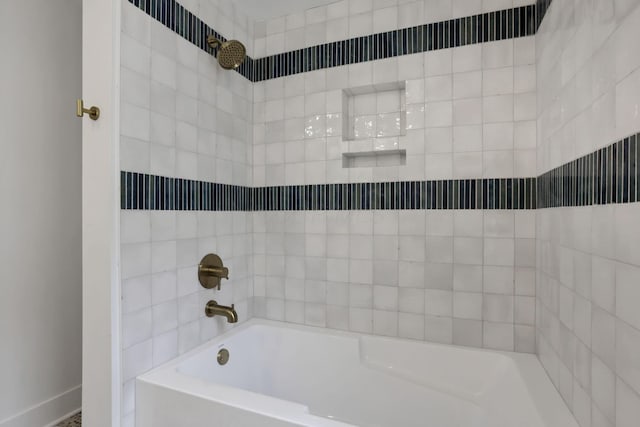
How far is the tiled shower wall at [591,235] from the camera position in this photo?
780mm

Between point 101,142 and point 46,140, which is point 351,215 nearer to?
point 101,142

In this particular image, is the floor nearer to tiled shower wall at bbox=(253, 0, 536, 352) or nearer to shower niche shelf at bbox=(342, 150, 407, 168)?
tiled shower wall at bbox=(253, 0, 536, 352)

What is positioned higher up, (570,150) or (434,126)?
(434,126)

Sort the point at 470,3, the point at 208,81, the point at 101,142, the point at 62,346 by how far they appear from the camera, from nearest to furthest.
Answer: the point at 101,142 < the point at 470,3 < the point at 208,81 < the point at 62,346

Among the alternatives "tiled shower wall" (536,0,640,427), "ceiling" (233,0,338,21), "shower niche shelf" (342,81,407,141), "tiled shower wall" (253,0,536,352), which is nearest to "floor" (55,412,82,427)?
"tiled shower wall" (253,0,536,352)

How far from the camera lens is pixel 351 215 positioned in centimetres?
197

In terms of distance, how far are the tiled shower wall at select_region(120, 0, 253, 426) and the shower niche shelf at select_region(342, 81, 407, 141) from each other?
2.24ft

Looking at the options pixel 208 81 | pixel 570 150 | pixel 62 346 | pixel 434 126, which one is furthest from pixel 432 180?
pixel 62 346

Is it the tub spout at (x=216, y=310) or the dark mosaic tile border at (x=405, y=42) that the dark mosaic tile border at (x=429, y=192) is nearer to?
the tub spout at (x=216, y=310)

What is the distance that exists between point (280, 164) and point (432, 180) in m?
0.95

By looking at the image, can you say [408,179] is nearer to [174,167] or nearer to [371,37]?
[371,37]

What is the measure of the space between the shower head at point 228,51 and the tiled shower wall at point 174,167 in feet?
0.28

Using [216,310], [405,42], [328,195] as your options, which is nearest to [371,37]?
[405,42]

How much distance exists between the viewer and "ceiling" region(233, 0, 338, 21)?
2018mm
